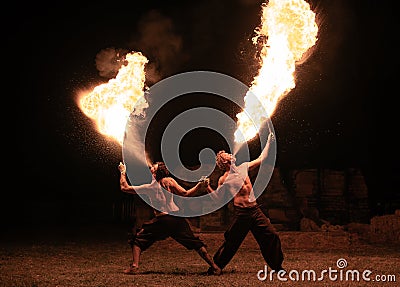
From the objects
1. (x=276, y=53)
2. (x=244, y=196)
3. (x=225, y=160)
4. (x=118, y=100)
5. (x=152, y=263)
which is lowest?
(x=152, y=263)

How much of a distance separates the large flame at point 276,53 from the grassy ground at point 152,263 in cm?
259

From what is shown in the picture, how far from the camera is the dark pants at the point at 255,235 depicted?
312 inches

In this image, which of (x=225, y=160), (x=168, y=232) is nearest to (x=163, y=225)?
(x=168, y=232)

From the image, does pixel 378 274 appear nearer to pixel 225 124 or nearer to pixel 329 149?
pixel 225 124

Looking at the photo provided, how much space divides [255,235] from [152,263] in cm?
265

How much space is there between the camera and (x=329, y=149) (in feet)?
62.2

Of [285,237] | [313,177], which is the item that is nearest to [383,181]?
[313,177]

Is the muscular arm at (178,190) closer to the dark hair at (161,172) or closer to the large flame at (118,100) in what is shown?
the dark hair at (161,172)

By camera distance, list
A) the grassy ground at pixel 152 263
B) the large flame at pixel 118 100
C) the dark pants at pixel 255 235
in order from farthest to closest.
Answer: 1. the large flame at pixel 118 100
2. the dark pants at pixel 255 235
3. the grassy ground at pixel 152 263

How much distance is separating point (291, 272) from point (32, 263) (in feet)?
15.4

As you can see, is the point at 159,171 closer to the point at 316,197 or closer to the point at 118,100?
the point at 118,100

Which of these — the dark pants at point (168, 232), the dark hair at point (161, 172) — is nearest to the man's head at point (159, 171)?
the dark hair at point (161, 172)

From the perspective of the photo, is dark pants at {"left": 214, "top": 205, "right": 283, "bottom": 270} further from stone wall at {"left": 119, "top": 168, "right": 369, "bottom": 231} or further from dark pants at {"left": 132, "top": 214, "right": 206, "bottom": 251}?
stone wall at {"left": 119, "top": 168, "right": 369, "bottom": 231}

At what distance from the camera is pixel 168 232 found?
8.23m
